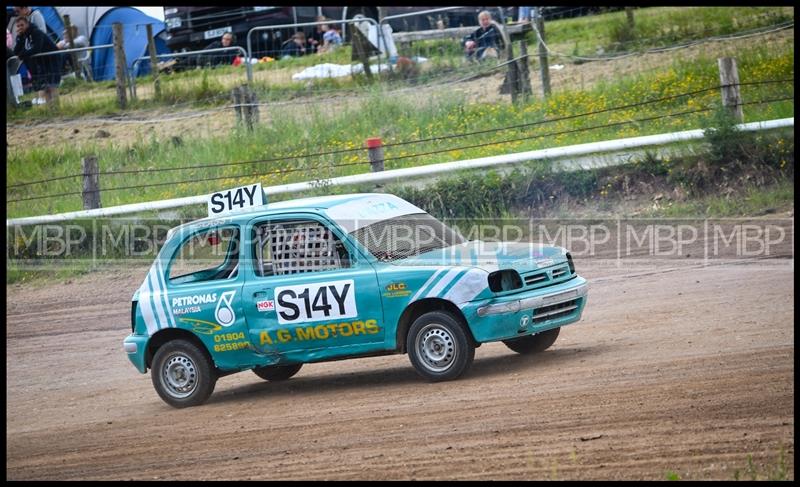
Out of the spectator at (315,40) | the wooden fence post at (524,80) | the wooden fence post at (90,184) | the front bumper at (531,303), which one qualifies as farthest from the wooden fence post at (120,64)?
the front bumper at (531,303)

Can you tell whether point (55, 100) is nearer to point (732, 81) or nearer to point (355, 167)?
point (355, 167)

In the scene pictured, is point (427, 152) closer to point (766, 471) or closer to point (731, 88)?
point (731, 88)

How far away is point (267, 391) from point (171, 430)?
174cm

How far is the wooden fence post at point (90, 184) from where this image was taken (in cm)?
1870

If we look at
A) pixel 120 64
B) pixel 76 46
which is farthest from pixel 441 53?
pixel 76 46

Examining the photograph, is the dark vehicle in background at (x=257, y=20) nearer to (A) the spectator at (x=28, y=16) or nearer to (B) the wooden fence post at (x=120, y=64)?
(B) the wooden fence post at (x=120, y=64)

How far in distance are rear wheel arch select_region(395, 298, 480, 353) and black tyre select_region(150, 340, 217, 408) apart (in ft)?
6.55

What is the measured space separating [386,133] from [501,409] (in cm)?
1285

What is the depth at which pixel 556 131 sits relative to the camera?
18234 mm

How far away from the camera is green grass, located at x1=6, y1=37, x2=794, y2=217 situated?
18.1 meters

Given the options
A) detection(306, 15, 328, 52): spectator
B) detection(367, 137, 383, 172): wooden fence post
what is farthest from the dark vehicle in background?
detection(367, 137, 383, 172): wooden fence post

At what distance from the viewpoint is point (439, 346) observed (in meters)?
9.34

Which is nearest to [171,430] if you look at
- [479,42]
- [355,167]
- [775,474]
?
[775,474]

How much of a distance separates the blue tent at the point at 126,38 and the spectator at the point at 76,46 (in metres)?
0.30
